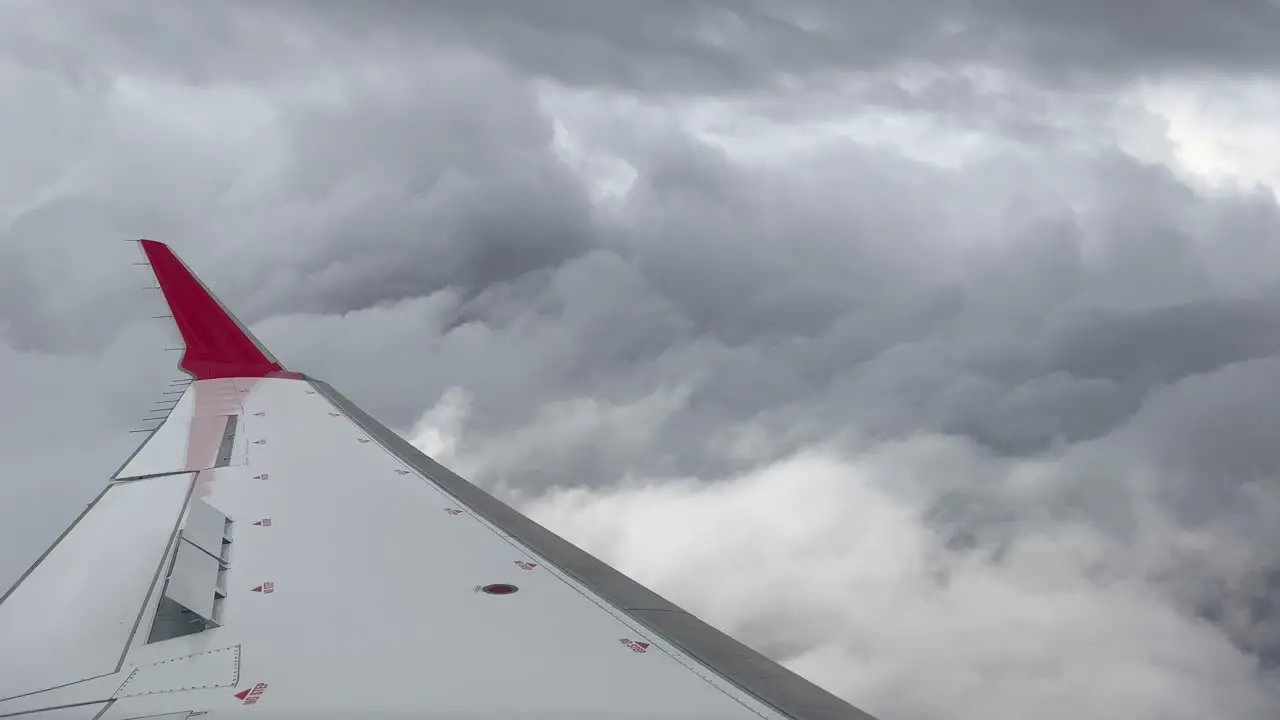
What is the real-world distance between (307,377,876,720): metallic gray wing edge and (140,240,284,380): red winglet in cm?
720

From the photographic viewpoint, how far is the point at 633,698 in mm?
4301

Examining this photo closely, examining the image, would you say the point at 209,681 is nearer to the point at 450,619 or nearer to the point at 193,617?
the point at 193,617

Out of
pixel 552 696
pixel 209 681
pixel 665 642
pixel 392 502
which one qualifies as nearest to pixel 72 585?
pixel 209 681

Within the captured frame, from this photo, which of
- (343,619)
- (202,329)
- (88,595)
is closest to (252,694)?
(343,619)

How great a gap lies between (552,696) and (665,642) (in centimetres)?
100

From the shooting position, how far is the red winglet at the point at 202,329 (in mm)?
13289

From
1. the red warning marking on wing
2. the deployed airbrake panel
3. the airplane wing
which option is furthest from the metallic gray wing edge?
the deployed airbrake panel

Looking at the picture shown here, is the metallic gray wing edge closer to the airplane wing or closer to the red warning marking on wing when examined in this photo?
the airplane wing

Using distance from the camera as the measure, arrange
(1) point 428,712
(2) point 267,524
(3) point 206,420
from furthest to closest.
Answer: (3) point 206,420, (2) point 267,524, (1) point 428,712

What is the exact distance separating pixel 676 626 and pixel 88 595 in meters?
3.97

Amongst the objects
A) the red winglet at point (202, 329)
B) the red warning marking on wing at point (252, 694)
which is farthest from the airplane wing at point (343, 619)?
the red winglet at point (202, 329)

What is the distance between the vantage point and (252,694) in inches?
168

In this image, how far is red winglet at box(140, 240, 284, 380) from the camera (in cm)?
1329

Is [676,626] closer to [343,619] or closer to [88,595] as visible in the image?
[343,619]
